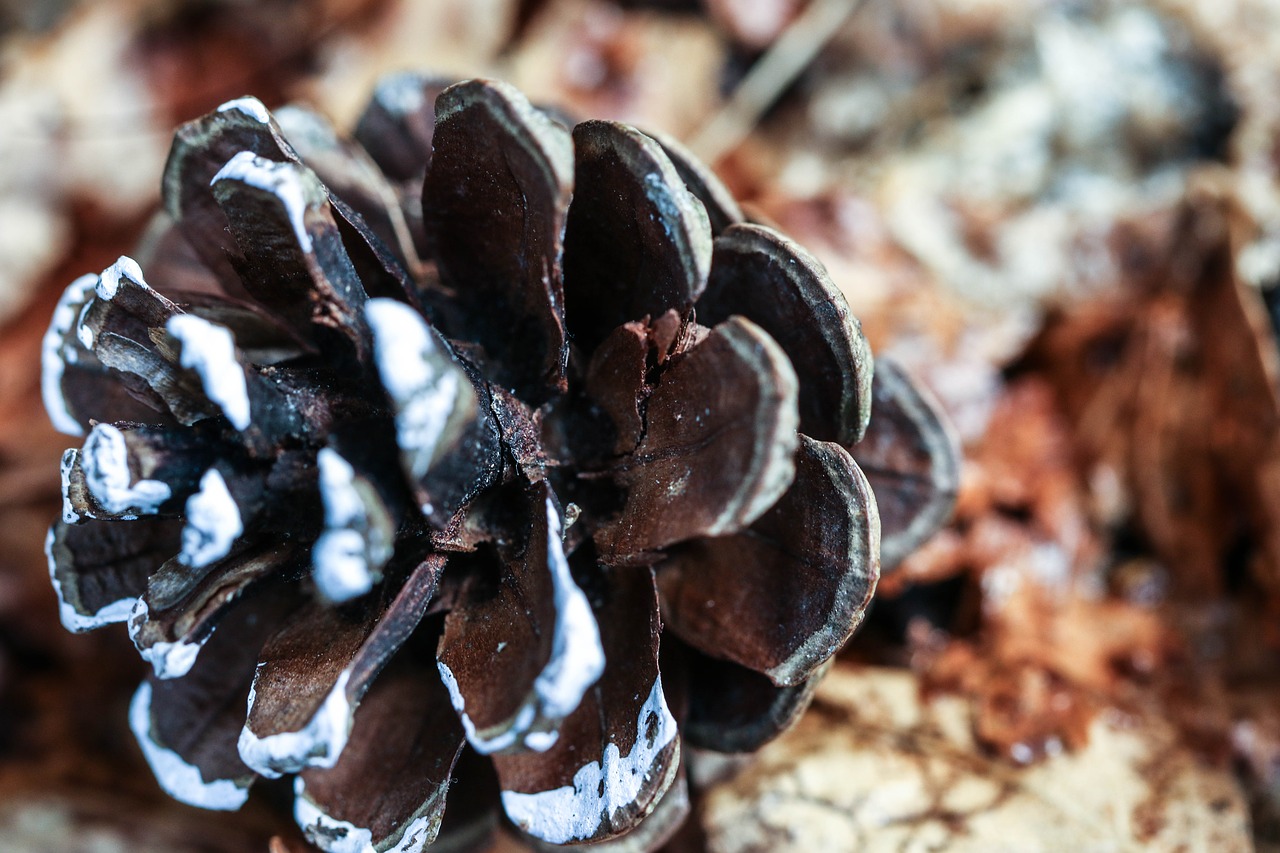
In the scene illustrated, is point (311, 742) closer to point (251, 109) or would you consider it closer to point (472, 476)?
point (472, 476)

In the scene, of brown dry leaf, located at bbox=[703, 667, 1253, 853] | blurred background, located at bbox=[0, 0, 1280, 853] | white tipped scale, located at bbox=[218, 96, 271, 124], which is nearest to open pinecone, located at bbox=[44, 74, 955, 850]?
white tipped scale, located at bbox=[218, 96, 271, 124]

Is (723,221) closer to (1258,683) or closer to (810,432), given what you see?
(810,432)

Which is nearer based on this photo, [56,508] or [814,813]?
[814,813]

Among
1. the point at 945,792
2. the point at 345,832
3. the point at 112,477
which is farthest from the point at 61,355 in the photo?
the point at 945,792

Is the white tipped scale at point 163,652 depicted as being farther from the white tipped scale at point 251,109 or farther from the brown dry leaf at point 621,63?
the brown dry leaf at point 621,63

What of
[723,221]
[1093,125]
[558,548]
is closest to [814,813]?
[558,548]

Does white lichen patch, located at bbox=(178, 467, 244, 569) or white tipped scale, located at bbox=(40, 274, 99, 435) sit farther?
white tipped scale, located at bbox=(40, 274, 99, 435)

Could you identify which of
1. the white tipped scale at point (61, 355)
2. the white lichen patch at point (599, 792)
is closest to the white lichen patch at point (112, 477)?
the white tipped scale at point (61, 355)

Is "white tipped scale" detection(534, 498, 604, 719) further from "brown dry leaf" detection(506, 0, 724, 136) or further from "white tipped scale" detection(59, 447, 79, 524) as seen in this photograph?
"brown dry leaf" detection(506, 0, 724, 136)
